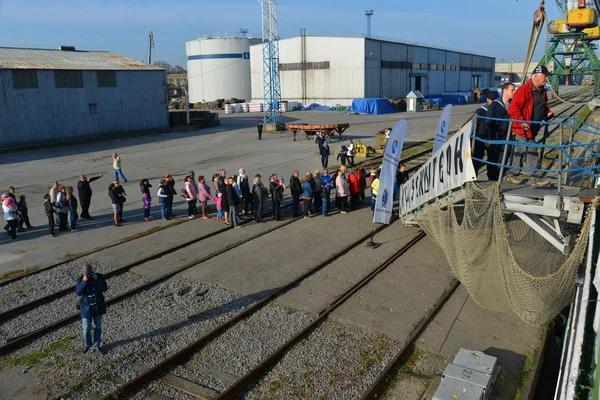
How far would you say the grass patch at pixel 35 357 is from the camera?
304 inches

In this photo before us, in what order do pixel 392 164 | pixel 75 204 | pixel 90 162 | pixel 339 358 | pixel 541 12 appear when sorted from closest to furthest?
pixel 339 358 → pixel 541 12 → pixel 392 164 → pixel 75 204 → pixel 90 162

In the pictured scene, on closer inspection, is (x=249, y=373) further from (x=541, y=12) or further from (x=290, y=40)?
(x=290, y=40)

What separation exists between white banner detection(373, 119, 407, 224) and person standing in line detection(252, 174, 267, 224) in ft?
13.1

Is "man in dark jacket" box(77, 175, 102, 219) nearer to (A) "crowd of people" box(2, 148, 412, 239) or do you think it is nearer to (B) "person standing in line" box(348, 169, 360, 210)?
(A) "crowd of people" box(2, 148, 412, 239)

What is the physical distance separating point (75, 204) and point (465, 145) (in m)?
11.8

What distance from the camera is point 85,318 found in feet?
25.7

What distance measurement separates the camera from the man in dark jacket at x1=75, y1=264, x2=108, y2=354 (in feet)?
25.7

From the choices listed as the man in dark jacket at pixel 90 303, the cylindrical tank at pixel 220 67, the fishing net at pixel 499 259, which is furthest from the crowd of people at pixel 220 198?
the cylindrical tank at pixel 220 67

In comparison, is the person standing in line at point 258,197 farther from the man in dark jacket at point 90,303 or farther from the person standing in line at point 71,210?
the man in dark jacket at point 90,303

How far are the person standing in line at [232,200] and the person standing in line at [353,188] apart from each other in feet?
13.1

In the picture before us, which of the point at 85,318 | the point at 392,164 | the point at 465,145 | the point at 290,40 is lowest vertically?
the point at 85,318

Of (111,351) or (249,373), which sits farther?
(111,351)

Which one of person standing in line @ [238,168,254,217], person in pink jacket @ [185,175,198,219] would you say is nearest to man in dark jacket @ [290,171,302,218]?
person standing in line @ [238,168,254,217]

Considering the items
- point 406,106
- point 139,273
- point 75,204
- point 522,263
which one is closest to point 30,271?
point 139,273
